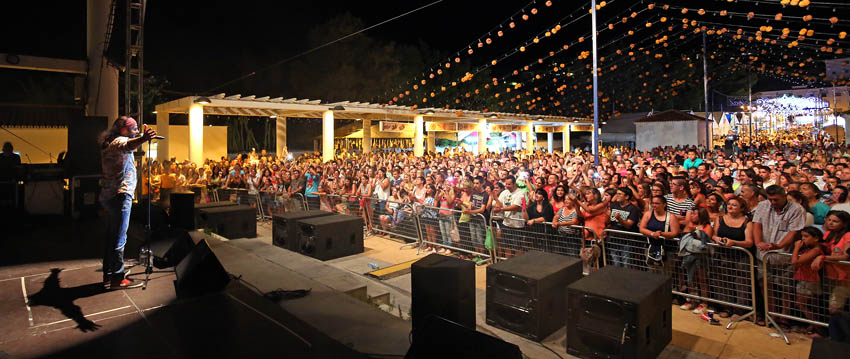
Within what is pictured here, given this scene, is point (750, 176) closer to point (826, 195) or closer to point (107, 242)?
point (826, 195)

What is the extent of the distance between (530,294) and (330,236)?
405 cm

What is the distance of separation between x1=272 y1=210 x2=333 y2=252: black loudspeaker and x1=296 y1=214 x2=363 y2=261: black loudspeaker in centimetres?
12

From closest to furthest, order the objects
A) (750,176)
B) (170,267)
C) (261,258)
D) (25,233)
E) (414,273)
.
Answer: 1. (414,273)
2. (170,267)
3. (261,258)
4. (25,233)
5. (750,176)

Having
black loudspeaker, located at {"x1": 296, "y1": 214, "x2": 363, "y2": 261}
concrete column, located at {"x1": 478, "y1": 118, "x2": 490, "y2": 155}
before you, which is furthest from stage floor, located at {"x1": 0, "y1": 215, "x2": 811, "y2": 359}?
concrete column, located at {"x1": 478, "y1": 118, "x2": 490, "y2": 155}

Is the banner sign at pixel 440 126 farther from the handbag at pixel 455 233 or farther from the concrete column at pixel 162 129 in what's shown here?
the handbag at pixel 455 233

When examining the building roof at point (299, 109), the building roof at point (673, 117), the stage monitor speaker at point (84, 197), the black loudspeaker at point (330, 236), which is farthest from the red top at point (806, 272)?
the building roof at point (673, 117)

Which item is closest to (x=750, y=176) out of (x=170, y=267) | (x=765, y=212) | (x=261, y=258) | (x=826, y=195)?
(x=826, y=195)

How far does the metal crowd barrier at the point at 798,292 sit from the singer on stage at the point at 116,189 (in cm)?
629

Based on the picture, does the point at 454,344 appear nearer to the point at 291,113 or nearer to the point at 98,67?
the point at 98,67

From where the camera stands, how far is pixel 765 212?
534 centimetres

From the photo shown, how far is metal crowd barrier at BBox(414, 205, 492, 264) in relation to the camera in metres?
7.78

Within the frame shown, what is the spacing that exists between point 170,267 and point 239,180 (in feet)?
31.8

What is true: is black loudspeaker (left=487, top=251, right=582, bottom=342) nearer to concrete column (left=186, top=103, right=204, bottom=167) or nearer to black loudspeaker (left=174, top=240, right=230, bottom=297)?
black loudspeaker (left=174, top=240, right=230, bottom=297)

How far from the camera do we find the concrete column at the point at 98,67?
433 inches
